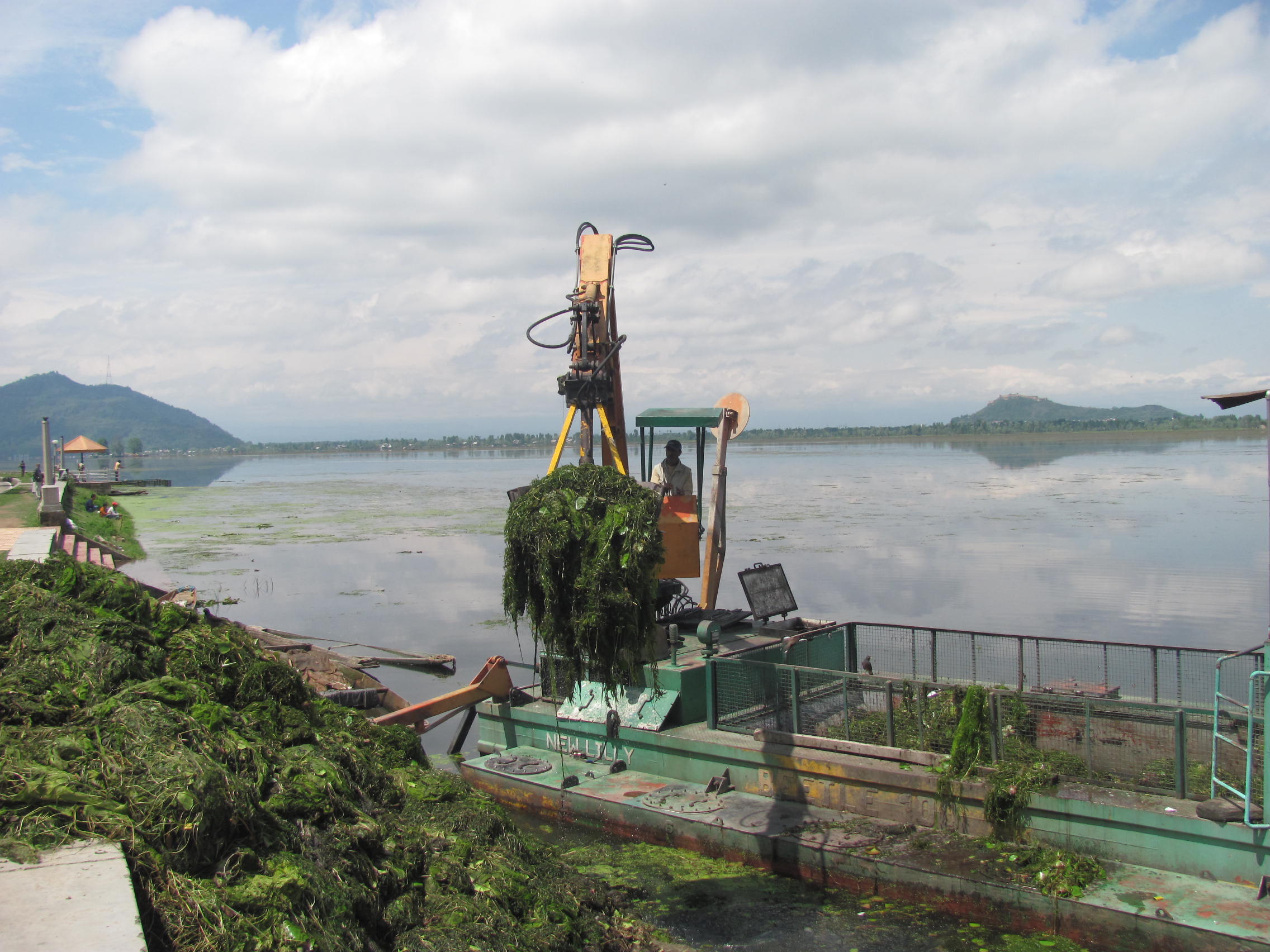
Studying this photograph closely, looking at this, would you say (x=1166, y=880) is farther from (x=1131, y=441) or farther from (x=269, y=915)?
(x=1131, y=441)

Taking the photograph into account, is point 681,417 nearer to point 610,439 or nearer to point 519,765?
point 610,439

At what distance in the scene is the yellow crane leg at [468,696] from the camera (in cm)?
1148

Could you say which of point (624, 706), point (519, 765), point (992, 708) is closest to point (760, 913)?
point (992, 708)

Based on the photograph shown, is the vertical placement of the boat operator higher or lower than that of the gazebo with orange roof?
lower

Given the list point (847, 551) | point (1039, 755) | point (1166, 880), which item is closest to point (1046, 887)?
point (1166, 880)

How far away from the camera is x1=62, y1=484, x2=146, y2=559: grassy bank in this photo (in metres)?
34.7

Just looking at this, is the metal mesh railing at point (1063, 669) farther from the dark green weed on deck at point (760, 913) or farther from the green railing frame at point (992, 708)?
the dark green weed on deck at point (760, 913)

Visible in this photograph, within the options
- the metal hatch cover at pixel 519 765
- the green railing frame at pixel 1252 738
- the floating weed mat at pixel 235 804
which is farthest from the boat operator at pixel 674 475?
the green railing frame at pixel 1252 738

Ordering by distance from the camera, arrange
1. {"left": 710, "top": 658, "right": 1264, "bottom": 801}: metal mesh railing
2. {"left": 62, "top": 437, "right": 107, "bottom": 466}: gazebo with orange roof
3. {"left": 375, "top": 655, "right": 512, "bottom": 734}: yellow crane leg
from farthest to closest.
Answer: {"left": 62, "top": 437, "right": 107, "bottom": 466}: gazebo with orange roof → {"left": 375, "top": 655, "right": 512, "bottom": 734}: yellow crane leg → {"left": 710, "top": 658, "right": 1264, "bottom": 801}: metal mesh railing

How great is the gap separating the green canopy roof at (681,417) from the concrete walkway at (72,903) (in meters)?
8.69

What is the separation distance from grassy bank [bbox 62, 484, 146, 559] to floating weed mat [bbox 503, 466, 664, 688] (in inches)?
1126

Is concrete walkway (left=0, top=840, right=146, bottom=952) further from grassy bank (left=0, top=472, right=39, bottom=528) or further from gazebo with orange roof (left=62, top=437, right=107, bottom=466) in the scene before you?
gazebo with orange roof (left=62, top=437, right=107, bottom=466)

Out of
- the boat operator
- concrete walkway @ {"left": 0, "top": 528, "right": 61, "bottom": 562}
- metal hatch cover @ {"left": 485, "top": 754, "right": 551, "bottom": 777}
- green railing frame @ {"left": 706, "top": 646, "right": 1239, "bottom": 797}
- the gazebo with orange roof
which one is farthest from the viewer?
the gazebo with orange roof

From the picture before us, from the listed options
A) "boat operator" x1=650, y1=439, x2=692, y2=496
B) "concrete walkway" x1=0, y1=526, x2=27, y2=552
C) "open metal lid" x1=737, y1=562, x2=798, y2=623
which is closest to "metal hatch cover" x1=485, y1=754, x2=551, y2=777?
"open metal lid" x1=737, y1=562, x2=798, y2=623
